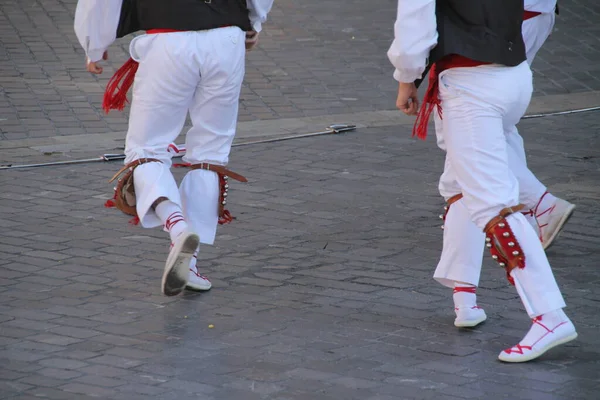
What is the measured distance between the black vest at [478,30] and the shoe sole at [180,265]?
134 cm

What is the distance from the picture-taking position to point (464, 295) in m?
4.96

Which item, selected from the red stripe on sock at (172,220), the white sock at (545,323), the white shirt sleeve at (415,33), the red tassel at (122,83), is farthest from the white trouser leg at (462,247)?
the red tassel at (122,83)

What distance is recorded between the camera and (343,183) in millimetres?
7438

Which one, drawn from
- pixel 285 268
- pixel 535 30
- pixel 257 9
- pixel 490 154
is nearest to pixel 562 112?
pixel 535 30

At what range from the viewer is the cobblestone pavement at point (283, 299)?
14.4ft

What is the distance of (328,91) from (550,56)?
2626 millimetres

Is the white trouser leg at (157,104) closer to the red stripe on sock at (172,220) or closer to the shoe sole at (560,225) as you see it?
the red stripe on sock at (172,220)

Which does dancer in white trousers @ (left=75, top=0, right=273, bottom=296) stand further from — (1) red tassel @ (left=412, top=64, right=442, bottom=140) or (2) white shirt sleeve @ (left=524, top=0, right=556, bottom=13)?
(2) white shirt sleeve @ (left=524, top=0, right=556, bottom=13)

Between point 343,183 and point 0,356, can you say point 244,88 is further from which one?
point 0,356

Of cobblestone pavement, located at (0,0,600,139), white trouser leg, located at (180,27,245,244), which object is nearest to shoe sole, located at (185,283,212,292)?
white trouser leg, located at (180,27,245,244)

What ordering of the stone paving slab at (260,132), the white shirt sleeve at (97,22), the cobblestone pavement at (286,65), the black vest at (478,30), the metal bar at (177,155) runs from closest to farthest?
1. the black vest at (478,30)
2. the white shirt sleeve at (97,22)
3. the metal bar at (177,155)
4. the stone paving slab at (260,132)
5. the cobblestone pavement at (286,65)

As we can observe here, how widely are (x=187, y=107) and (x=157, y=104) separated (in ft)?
0.60

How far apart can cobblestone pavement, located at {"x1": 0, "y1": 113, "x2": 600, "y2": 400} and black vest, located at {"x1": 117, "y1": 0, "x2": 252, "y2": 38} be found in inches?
49.3

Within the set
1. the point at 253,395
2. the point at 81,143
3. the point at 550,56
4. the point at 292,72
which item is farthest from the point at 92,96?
the point at 253,395
